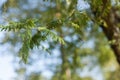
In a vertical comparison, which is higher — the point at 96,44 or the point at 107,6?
the point at 96,44

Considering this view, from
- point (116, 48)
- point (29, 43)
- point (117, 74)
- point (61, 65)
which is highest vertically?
point (61, 65)

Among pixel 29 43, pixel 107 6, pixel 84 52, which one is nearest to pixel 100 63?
pixel 84 52

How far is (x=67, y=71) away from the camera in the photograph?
7.38m

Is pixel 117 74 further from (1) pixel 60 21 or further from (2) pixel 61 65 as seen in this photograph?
(1) pixel 60 21

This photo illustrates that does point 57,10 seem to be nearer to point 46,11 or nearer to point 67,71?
point 46,11

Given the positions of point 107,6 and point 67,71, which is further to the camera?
point 67,71

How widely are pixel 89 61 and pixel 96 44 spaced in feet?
1.71

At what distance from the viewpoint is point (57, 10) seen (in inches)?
259

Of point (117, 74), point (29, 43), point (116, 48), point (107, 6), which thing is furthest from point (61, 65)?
point (29, 43)

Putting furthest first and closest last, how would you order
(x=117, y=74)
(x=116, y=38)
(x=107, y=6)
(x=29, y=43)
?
(x=117, y=74) → (x=116, y=38) → (x=107, y=6) → (x=29, y=43)

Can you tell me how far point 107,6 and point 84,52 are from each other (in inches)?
207

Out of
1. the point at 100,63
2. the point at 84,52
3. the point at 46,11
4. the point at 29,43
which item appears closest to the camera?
the point at 29,43

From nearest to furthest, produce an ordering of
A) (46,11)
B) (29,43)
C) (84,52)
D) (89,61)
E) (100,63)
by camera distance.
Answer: (29,43) < (46,11) < (84,52) < (89,61) < (100,63)

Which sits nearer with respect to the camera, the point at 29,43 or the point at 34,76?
the point at 29,43
